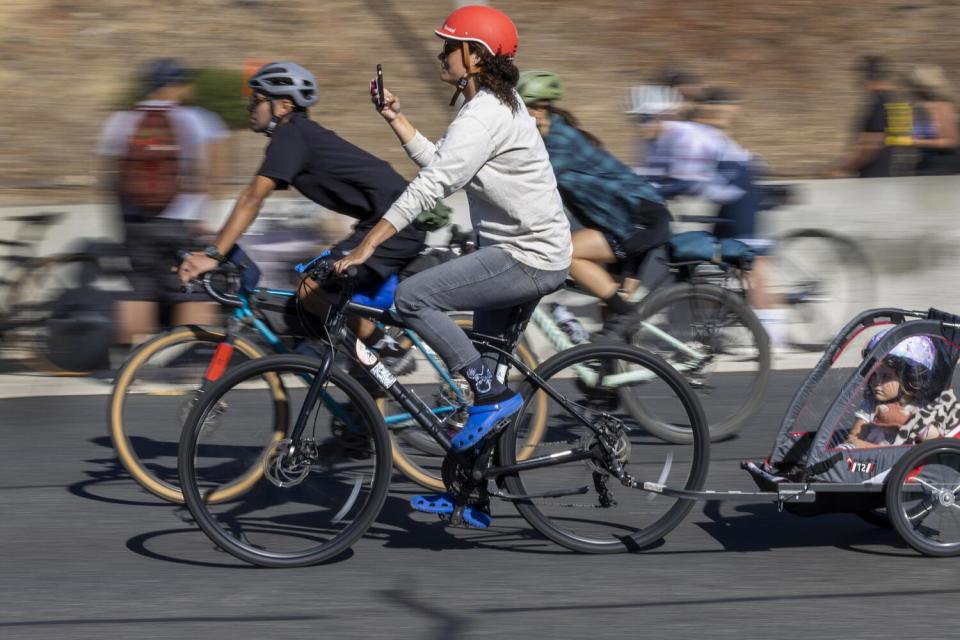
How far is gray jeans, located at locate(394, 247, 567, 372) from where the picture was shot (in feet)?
17.2

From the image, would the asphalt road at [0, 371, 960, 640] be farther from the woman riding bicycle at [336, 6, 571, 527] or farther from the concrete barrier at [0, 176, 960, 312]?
the concrete barrier at [0, 176, 960, 312]

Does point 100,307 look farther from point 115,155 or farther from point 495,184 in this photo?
point 495,184

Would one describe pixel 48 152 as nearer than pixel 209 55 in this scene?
Yes

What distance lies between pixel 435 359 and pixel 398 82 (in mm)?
10495

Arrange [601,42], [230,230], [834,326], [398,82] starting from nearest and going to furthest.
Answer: [230,230] < [834,326] < [398,82] < [601,42]

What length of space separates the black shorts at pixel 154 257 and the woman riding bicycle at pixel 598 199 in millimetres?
2600

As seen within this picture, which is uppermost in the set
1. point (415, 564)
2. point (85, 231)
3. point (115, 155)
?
point (115, 155)

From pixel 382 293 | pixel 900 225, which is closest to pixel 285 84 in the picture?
pixel 382 293

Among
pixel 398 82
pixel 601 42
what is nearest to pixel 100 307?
pixel 398 82

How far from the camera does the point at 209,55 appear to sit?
639 inches

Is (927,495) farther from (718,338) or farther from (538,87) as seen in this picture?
(538,87)

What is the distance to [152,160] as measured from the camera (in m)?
8.54

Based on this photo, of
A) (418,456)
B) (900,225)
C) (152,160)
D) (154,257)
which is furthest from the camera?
(900,225)

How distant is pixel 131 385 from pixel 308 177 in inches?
46.9
